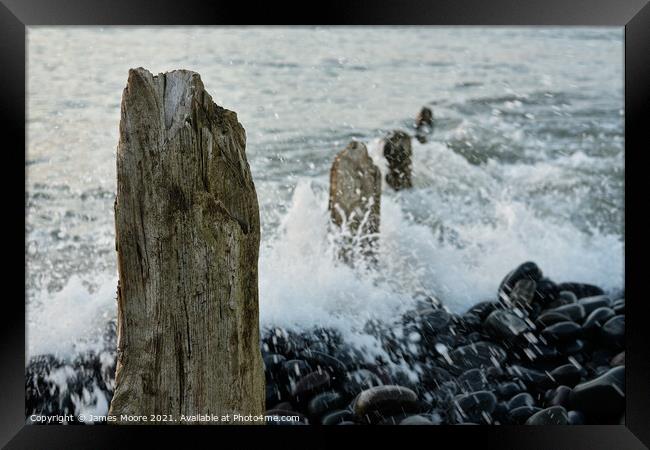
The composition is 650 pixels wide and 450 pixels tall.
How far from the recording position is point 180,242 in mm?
2682

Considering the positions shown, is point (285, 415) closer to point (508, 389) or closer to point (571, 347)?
point (508, 389)

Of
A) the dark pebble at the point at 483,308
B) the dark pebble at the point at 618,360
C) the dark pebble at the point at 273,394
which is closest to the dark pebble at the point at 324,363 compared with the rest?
the dark pebble at the point at 273,394

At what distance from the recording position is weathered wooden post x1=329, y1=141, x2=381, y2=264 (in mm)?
3922

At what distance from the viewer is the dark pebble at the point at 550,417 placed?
357 cm

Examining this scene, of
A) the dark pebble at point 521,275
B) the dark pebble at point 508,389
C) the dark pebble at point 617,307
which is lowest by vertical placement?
the dark pebble at point 508,389

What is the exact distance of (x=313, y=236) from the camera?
4.02m

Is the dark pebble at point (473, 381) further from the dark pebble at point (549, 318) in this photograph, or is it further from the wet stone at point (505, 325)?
the dark pebble at point (549, 318)

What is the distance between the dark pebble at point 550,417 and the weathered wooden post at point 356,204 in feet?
4.60

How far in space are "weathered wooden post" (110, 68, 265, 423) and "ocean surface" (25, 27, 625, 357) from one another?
2.99 feet

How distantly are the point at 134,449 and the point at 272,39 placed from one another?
252cm

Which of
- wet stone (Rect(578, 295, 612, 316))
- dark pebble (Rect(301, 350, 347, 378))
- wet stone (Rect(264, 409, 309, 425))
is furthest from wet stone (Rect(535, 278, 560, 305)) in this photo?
wet stone (Rect(264, 409, 309, 425))

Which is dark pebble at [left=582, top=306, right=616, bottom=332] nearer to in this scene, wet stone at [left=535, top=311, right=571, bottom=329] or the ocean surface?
wet stone at [left=535, top=311, right=571, bottom=329]

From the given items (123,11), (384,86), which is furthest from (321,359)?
(123,11)

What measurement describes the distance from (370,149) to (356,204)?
1.36ft
